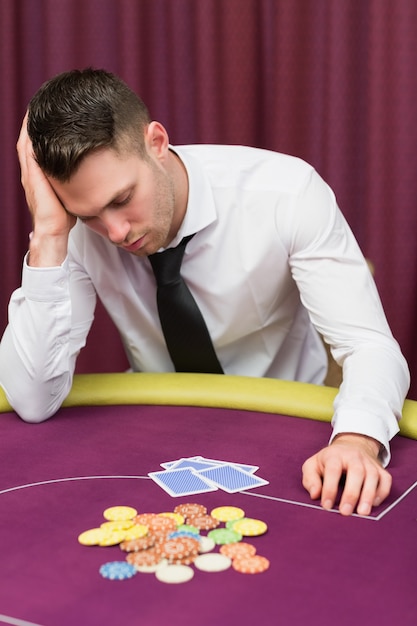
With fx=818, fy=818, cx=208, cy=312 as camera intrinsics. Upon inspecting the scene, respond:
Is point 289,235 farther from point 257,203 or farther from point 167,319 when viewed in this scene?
point 167,319

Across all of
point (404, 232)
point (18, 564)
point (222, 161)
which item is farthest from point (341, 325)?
point (404, 232)

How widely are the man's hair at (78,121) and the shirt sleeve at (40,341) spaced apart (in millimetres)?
235

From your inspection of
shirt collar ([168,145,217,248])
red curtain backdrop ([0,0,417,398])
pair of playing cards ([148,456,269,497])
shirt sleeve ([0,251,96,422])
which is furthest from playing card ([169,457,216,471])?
red curtain backdrop ([0,0,417,398])

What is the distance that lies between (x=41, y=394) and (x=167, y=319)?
40 centimetres

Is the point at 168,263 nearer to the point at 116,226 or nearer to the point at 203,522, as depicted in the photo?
the point at 116,226

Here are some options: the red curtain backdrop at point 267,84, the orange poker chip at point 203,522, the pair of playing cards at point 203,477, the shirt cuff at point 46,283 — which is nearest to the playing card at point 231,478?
the pair of playing cards at point 203,477

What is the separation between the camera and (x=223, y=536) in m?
1.10

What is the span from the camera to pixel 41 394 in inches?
64.9

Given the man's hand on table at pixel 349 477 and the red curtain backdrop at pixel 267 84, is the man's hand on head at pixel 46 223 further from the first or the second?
the red curtain backdrop at pixel 267 84

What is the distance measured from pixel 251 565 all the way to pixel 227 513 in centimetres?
17

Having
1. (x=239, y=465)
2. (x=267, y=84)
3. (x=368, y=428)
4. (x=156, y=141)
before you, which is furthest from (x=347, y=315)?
(x=267, y=84)

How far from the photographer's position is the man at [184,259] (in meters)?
1.56

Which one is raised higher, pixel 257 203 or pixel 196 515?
pixel 257 203

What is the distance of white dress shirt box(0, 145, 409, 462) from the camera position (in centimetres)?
164
